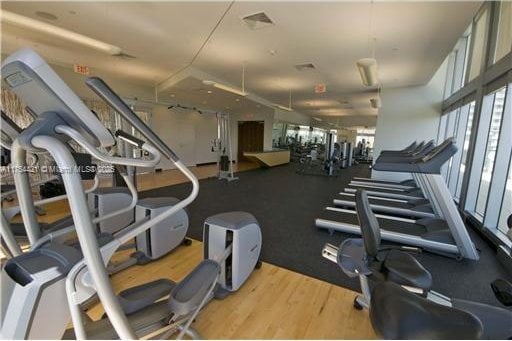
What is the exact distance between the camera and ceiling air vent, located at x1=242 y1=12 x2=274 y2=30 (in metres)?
3.28

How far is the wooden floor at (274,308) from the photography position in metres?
1.65

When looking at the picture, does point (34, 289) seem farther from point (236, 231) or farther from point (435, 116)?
point (435, 116)

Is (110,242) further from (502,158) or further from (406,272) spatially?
(502,158)

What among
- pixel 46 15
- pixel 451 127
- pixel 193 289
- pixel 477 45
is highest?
pixel 477 45

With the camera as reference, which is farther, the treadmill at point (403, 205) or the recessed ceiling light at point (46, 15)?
the treadmill at point (403, 205)

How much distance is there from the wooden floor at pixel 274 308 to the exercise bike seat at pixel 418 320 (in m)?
0.97

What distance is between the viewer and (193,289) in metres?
1.46

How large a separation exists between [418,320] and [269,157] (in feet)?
31.2

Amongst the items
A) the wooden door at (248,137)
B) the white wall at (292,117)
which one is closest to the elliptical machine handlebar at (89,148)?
the white wall at (292,117)

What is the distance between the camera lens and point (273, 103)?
1077cm

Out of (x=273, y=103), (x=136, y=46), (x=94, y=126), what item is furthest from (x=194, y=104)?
(x=94, y=126)

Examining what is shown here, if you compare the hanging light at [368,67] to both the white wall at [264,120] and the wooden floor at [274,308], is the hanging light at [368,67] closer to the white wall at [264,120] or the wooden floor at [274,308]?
the wooden floor at [274,308]

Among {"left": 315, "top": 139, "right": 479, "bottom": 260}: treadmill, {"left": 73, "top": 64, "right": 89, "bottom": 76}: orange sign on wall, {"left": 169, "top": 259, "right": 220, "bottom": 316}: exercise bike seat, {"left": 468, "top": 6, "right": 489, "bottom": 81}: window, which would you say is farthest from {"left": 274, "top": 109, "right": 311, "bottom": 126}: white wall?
{"left": 169, "top": 259, "right": 220, "bottom": 316}: exercise bike seat

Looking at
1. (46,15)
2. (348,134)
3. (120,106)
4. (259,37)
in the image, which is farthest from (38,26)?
(348,134)
